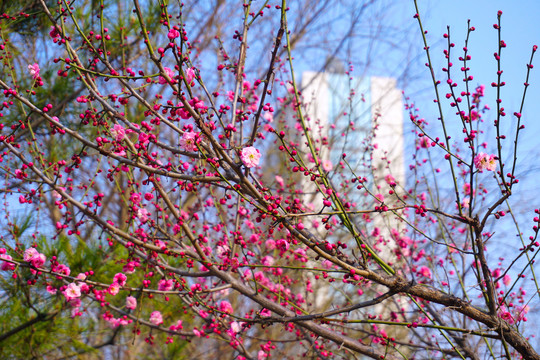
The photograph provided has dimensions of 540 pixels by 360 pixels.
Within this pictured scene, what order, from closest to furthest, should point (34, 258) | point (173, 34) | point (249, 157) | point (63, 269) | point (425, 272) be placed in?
point (173, 34), point (249, 157), point (34, 258), point (63, 269), point (425, 272)

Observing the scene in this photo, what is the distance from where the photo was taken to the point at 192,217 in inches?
111

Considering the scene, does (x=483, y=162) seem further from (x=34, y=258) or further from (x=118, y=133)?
(x=34, y=258)

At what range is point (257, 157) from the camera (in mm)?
1843

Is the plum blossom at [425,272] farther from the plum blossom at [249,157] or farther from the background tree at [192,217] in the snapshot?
the plum blossom at [249,157]

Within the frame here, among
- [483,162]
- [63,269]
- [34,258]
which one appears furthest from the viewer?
[63,269]

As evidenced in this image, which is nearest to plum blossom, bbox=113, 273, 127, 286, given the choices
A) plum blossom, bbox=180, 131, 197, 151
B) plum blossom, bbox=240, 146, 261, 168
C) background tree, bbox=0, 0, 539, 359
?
background tree, bbox=0, 0, 539, 359

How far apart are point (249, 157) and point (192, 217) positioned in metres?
1.09

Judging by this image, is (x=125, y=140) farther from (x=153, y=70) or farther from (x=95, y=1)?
(x=153, y=70)

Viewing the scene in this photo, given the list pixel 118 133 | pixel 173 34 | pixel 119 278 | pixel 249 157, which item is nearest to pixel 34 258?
pixel 119 278

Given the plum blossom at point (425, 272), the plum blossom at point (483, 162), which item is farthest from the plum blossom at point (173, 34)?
the plum blossom at point (425, 272)

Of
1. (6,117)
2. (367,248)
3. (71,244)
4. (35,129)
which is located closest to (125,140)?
(367,248)

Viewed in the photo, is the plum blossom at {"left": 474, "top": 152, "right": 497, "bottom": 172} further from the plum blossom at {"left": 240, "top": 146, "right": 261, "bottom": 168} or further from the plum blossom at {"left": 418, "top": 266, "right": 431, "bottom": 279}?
the plum blossom at {"left": 418, "top": 266, "right": 431, "bottom": 279}

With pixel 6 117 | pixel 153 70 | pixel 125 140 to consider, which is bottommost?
pixel 125 140

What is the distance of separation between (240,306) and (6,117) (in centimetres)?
370
